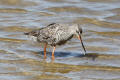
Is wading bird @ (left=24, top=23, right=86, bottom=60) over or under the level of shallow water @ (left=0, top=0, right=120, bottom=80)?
over

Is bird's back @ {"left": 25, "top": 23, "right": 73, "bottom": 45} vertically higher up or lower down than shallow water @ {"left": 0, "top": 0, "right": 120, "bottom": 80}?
higher up

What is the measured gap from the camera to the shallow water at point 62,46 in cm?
822

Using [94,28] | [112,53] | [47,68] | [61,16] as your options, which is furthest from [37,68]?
[61,16]

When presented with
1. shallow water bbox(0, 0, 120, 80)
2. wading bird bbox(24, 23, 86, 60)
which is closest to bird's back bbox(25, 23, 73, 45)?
wading bird bbox(24, 23, 86, 60)

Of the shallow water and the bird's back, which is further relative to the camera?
the bird's back

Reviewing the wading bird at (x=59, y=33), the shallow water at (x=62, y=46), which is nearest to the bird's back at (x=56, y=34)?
the wading bird at (x=59, y=33)

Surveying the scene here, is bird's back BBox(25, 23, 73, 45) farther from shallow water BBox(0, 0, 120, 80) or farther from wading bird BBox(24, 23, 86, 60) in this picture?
shallow water BBox(0, 0, 120, 80)

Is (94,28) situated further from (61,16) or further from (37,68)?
(37,68)

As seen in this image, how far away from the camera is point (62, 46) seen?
34.6ft

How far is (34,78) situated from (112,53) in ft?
9.18

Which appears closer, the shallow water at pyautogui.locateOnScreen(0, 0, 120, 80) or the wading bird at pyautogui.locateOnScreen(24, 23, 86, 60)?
the shallow water at pyautogui.locateOnScreen(0, 0, 120, 80)

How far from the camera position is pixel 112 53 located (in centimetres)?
977

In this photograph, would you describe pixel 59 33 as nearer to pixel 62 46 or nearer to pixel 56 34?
pixel 56 34

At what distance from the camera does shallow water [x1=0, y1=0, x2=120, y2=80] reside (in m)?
8.22
